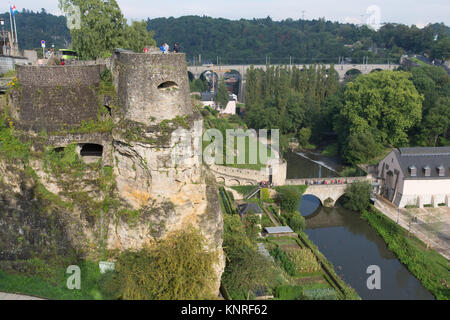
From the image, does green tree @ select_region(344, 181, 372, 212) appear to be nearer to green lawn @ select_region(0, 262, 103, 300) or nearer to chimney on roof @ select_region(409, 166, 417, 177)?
chimney on roof @ select_region(409, 166, 417, 177)

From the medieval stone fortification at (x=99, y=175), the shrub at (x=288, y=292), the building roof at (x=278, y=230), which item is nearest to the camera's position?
the medieval stone fortification at (x=99, y=175)

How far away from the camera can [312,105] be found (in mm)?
63438

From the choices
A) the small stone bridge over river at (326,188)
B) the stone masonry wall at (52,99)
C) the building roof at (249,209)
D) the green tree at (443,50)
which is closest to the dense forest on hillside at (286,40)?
the green tree at (443,50)

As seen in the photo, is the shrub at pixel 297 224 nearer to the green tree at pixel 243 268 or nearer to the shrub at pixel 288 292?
the green tree at pixel 243 268

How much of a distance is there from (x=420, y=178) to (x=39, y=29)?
139581 millimetres

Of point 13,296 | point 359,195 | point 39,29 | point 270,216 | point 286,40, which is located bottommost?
point 270,216

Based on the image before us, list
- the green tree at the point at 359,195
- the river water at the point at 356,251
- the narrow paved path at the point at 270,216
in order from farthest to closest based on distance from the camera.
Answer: the green tree at the point at 359,195 < the narrow paved path at the point at 270,216 < the river water at the point at 356,251

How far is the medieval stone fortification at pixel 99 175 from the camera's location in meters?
17.3

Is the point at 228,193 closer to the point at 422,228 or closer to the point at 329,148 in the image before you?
the point at 422,228

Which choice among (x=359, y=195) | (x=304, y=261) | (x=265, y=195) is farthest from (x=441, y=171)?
(x=304, y=261)

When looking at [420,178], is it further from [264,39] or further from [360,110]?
[264,39]

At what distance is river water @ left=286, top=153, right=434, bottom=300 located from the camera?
27.5 metres

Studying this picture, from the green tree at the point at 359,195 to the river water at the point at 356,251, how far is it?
0.77m

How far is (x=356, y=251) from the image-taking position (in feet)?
107
